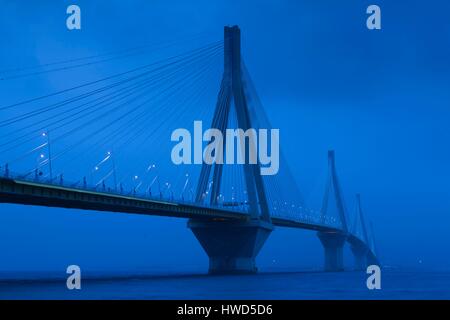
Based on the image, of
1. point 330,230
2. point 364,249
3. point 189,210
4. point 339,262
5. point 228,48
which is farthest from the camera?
point 364,249

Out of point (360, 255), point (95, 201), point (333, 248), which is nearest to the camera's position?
point (95, 201)

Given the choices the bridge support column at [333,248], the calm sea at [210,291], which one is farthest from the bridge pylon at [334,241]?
the calm sea at [210,291]

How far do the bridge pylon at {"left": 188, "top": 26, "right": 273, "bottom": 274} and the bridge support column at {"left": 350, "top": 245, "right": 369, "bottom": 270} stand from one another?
66.0 metres

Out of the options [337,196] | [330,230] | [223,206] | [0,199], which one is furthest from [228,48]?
[337,196]

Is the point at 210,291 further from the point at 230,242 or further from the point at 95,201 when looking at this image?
the point at 230,242

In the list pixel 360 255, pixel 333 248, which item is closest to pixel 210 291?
pixel 333 248

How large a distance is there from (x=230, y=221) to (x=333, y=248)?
48.9 metres

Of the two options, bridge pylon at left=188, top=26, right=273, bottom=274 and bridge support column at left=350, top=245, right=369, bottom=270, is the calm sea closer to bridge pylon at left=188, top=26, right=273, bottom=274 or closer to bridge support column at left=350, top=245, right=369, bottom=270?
bridge pylon at left=188, top=26, right=273, bottom=274

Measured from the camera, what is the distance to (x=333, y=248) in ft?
363

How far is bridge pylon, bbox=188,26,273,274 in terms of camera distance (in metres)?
59.9
